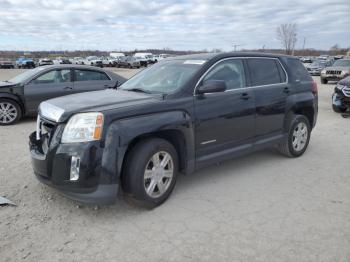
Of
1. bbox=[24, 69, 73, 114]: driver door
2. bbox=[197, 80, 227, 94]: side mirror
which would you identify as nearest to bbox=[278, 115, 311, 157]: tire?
bbox=[197, 80, 227, 94]: side mirror

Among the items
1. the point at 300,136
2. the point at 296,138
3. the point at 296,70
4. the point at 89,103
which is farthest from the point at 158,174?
the point at 296,70

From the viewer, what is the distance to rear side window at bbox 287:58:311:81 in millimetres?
5922

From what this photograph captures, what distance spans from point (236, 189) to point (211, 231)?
1.22m

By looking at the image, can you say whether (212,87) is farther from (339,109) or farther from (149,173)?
(339,109)

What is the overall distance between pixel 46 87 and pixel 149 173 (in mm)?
6179

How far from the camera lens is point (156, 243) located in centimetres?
328

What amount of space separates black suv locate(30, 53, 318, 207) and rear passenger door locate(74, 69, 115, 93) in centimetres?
438

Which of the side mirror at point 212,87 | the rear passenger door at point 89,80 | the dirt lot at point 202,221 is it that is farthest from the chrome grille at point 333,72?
the side mirror at point 212,87

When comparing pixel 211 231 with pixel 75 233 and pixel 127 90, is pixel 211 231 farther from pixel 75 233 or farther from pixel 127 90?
pixel 127 90

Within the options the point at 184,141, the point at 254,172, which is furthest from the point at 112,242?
the point at 254,172

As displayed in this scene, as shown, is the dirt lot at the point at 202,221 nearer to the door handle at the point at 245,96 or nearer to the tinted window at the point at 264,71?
the door handle at the point at 245,96

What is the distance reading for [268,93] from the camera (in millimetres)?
5281

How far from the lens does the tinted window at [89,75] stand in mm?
9445

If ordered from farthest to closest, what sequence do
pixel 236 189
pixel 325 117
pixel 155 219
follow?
pixel 325 117, pixel 236 189, pixel 155 219
